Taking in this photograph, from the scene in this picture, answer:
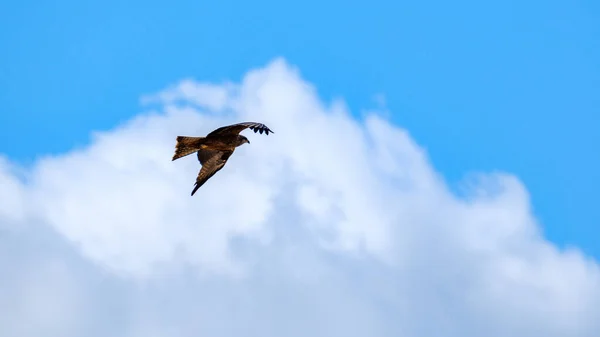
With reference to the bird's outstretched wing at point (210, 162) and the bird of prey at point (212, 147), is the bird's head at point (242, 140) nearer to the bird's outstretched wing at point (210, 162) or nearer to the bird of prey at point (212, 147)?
the bird of prey at point (212, 147)

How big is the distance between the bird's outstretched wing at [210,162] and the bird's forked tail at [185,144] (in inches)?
54.5

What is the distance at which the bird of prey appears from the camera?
153 feet

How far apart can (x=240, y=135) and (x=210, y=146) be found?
55.0 inches

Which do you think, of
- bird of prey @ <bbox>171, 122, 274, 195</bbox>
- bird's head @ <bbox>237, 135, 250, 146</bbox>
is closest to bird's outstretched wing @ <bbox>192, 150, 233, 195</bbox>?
bird of prey @ <bbox>171, 122, 274, 195</bbox>

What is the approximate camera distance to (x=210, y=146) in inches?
1886

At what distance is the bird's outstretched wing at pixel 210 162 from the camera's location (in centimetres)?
4903

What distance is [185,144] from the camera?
4753cm

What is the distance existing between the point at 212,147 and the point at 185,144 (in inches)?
45.9

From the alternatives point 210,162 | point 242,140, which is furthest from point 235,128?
point 210,162

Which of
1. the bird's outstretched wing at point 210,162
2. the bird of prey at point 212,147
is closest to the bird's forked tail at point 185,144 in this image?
the bird of prey at point 212,147

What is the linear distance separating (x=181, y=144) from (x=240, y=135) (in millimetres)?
2343

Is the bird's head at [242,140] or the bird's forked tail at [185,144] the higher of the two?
the bird's head at [242,140]

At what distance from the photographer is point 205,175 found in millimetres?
49906

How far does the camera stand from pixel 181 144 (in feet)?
156
